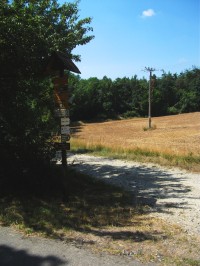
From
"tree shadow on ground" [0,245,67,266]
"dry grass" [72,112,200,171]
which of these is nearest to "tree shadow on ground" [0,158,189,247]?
"tree shadow on ground" [0,245,67,266]

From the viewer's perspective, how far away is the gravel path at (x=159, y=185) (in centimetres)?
740

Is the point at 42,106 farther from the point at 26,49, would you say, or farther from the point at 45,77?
the point at 26,49

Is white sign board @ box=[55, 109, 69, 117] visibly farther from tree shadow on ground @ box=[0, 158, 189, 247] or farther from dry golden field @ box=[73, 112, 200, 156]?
dry golden field @ box=[73, 112, 200, 156]

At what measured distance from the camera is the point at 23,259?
4988 millimetres

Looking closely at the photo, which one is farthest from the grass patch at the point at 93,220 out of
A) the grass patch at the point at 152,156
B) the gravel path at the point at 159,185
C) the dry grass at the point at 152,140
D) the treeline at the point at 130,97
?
the treeline at the point at 130,97

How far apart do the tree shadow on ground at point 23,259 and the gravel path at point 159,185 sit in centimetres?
239

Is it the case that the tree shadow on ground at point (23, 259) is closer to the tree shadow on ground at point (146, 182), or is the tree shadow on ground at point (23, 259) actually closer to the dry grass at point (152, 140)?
the tree shadow on ground at point (146, 182)

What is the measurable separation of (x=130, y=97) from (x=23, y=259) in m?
90.1

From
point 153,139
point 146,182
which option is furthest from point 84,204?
point 153,139

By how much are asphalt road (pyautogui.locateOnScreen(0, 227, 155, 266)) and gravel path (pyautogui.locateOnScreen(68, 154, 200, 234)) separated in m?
1.85

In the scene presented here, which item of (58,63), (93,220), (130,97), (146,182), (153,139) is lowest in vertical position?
(153,139)

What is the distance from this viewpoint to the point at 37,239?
5.72 m

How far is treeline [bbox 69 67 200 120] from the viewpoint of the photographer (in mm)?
84725

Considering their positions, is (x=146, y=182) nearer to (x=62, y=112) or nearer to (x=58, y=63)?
(x=62, y=112)
